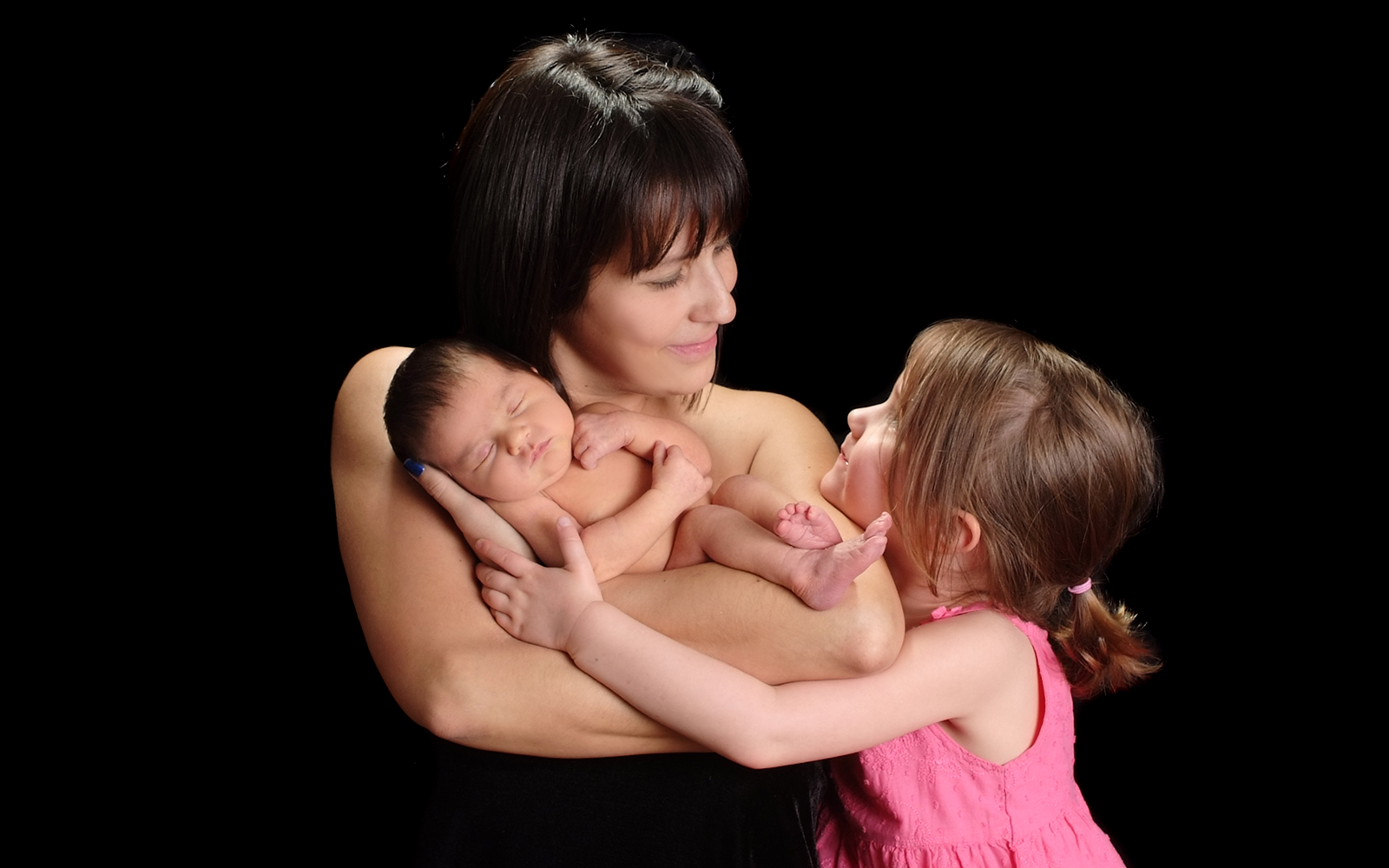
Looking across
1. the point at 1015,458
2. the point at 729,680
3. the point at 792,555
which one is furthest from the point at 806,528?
the point at 1015,458

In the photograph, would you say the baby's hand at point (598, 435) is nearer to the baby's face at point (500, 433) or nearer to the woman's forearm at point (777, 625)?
the baby's face at point (500, 433)

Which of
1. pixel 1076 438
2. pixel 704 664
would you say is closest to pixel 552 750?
pixel 704 664

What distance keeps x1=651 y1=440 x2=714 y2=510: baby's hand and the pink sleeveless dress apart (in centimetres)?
49

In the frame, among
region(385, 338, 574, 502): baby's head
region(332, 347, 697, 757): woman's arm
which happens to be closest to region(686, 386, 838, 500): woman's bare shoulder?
region(385, 338, 574, 502): baby's head

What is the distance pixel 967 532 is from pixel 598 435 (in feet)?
2.14

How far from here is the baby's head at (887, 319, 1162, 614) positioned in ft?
7.14

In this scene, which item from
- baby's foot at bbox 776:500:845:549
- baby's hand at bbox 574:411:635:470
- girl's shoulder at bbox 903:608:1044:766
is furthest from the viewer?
baby's hand at bbox 574:411:635:470

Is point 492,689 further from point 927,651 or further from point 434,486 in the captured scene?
point 927,651

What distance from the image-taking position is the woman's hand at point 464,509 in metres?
2.22

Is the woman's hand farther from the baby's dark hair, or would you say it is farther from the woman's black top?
the woman's black top

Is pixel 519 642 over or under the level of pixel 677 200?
under

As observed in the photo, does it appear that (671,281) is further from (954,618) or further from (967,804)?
(967,804)

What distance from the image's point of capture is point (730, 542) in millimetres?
2166

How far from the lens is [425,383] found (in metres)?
2.17
